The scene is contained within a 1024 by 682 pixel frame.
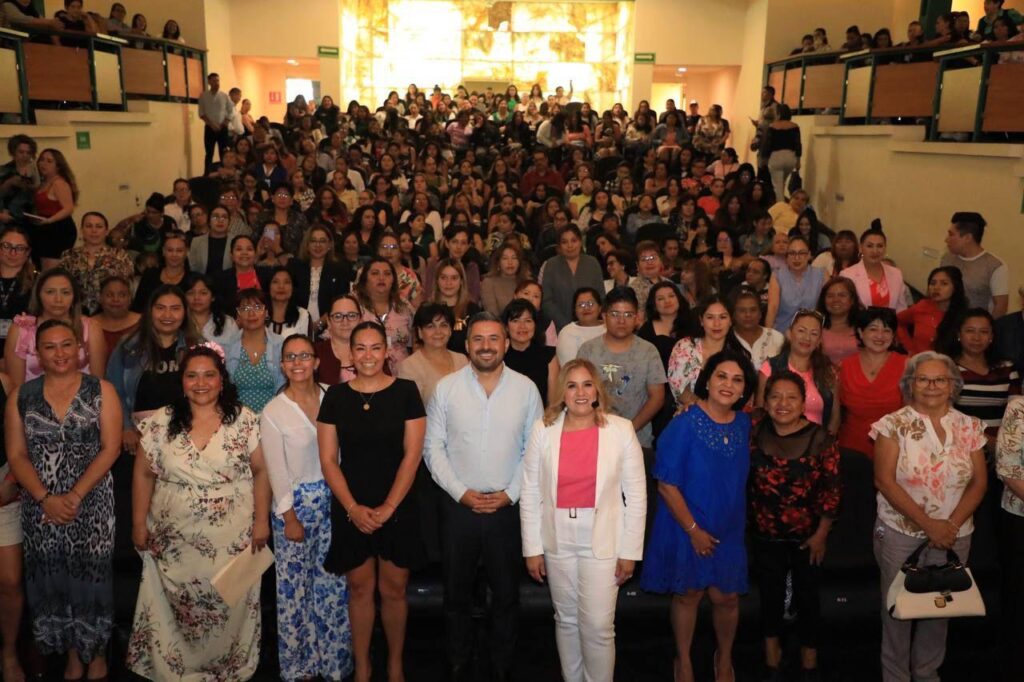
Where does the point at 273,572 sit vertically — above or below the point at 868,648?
above

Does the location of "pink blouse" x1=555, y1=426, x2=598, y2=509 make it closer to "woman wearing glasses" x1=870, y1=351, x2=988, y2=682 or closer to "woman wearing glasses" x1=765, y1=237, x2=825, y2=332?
"woman wearing glasses" x1=870, y1=351, x2=988, y2=682

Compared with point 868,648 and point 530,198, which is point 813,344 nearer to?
point 868,648

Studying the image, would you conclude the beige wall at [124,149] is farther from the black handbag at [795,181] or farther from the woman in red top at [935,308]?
the black handbag at [795,181]

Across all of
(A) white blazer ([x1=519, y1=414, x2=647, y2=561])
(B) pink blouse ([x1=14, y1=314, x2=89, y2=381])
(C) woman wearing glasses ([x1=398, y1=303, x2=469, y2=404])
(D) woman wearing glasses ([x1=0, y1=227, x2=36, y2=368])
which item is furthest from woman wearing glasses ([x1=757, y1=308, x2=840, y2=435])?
(D) woman wearing glasses ([x1=0, y1=227, x2=36, y2=368])

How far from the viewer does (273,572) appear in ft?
14.2

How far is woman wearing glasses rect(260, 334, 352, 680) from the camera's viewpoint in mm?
3816

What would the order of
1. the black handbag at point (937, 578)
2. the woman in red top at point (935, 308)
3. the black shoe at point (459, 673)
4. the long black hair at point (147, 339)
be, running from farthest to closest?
the woman in red top at point (935, 308) → the long black hair at point (147, 339) → the black shoe at point (459, 673) → the black handbag at point (937, 578)

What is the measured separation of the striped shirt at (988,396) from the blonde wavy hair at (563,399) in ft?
6.60

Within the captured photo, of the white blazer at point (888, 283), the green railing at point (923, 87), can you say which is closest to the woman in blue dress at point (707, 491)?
the white blazer at point (888, 283)

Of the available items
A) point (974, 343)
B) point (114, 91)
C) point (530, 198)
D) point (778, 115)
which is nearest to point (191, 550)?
point (974, 343)

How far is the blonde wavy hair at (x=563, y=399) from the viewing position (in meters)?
3.67

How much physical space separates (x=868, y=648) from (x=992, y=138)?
5.74m

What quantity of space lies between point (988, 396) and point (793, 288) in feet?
6.79

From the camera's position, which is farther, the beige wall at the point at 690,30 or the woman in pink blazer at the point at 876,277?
the beige wall at the point at 690,30
